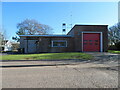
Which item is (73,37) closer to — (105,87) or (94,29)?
(94,29)

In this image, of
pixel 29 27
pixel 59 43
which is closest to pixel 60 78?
pixel 59 43

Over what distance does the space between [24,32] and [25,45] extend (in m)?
17.1

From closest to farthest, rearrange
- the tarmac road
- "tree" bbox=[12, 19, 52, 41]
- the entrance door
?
the tarmac road, the entrance door, "tree" bbox=[12, 19, 52, 41]

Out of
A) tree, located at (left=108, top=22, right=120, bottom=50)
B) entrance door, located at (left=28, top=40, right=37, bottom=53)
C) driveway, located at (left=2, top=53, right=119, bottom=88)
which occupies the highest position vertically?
tree, located at (left=108, top=22, right=120, bottom=50)

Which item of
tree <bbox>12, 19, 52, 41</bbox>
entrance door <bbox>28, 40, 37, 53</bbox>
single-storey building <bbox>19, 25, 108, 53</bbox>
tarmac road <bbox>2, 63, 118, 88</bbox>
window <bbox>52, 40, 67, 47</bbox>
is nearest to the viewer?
tarmac road <bbox>2, 63, 118, 88</bbox>

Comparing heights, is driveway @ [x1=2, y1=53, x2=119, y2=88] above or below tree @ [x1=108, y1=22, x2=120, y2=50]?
below

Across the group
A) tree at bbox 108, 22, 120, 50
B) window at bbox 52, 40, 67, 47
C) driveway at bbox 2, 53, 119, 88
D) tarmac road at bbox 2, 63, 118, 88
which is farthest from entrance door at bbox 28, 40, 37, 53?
tree at bbox 108, 22, 120, 50

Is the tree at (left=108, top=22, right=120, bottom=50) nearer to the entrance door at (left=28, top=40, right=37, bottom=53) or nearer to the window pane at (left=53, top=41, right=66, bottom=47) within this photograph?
the window pane at (left=53, top=41, right=66, bottom=47)

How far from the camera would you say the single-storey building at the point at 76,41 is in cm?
2022

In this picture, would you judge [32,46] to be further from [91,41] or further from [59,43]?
[91,41]

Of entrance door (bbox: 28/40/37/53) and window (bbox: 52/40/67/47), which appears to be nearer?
window (bbox: 52/40/67/47)

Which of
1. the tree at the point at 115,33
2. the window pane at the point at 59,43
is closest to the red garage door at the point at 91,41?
the window pane at the point at 59,43

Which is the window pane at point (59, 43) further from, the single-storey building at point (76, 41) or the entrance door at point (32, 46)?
the entrance door at point (32, 46)

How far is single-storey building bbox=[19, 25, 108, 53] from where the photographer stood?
66.3 ft
